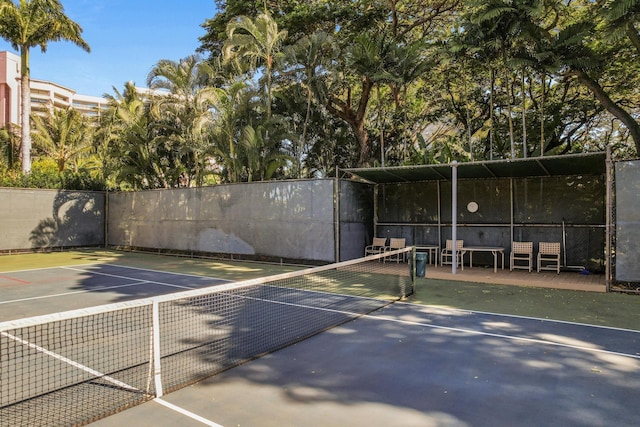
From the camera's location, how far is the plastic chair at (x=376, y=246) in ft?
48.2

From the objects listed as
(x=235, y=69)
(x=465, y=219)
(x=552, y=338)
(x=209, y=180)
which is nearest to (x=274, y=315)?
(x=552, y=338)

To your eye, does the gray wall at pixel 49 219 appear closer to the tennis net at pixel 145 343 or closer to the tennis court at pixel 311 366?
the tennis court at pixel 311 366

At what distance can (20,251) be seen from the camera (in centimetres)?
1941

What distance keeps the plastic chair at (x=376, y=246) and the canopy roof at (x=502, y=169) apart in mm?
2162

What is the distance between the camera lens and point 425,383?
14.2ft

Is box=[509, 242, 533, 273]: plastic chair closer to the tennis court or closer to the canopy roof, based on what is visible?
the canopy roof

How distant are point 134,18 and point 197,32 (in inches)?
124

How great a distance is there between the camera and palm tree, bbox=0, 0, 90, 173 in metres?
22.1

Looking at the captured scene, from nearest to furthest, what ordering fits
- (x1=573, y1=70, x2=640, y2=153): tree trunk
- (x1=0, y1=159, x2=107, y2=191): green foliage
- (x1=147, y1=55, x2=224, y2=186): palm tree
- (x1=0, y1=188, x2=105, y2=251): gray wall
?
1. (x1=573, y1=70, x2=640, y2=153): tree trunk
2. (x1=147, y1=55, x2=224, y2=186): palm tree
3. (x1=0, y1=188, x2=105, y2=251): gray wall
4. (x1=0, y1=159, x2=107, y2=191): green foliage

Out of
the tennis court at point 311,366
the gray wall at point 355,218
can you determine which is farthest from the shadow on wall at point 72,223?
the gray wall at point 355,218

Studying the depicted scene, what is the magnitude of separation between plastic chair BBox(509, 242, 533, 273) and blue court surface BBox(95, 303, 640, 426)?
6459mm

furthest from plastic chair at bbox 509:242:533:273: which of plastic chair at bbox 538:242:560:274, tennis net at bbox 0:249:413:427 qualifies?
tennis net at bbox 0:249:413:427

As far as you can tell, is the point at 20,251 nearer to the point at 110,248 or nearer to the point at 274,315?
the point at 110,248

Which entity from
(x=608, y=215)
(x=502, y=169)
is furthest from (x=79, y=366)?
(x=502, y=169)
